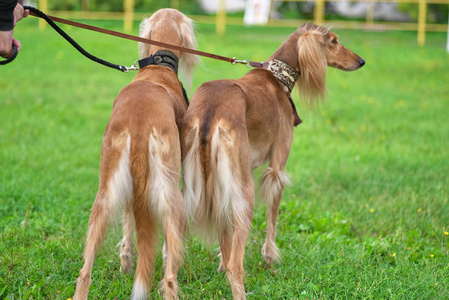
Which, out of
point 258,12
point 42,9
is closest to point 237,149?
point 42,9

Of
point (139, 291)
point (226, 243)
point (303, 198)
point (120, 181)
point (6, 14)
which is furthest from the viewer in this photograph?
point (303, 198)

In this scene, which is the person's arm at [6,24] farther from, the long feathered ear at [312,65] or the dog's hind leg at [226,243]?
the long feathered ear at [312,65]

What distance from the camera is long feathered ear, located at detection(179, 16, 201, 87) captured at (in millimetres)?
4508

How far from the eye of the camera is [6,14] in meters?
2.98

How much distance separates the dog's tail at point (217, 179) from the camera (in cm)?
341

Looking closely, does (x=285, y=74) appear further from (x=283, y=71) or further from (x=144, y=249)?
(x=144, y=249)

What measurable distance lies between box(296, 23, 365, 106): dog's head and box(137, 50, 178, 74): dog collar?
3.46 feet

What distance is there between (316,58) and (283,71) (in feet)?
1.09

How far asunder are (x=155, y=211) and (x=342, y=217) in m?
2.56

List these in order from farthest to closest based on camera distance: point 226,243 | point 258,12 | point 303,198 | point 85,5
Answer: point 258,12 → point 85,5 → point 303,198 → point 226,243

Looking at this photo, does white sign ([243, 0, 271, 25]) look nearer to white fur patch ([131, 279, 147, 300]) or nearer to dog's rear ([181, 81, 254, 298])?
dog's rear ([181, 81, 254, 298])

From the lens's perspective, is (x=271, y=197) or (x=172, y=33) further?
(x=172, y=33)

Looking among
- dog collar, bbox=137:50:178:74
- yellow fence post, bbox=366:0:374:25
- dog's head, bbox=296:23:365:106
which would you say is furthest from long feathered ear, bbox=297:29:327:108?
yellow fence post, bbox=366:0:374:25

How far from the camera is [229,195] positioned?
11.4 ft
